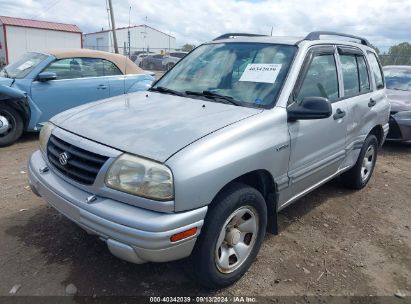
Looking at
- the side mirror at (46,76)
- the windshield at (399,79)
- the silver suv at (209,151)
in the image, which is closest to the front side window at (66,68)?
the side mirror at (46,76)

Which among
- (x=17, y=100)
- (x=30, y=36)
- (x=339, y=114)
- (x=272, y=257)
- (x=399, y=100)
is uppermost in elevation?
(x=30, y=36)

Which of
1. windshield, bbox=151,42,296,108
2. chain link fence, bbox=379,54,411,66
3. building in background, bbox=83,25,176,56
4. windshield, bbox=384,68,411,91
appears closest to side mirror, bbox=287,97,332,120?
windshield, bbox=151,42,296,108

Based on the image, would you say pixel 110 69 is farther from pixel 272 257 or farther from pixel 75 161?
pixel 272 257

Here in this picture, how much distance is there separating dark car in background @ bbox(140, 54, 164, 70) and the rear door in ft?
91.3

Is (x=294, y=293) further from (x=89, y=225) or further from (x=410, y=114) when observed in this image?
(x=410, y=114)

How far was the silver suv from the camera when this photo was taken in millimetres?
2289

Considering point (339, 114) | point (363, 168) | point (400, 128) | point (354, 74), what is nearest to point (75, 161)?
point (339, 114)

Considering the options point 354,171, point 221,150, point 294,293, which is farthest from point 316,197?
point 221,150

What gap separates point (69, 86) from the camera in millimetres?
6699

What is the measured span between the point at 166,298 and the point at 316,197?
2618mm

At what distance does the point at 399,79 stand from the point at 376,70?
430 cm

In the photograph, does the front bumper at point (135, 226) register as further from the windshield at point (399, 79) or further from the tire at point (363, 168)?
the windshield at point (399, 79)

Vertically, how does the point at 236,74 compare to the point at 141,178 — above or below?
above

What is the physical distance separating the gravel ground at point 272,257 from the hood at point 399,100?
10.5 ft
